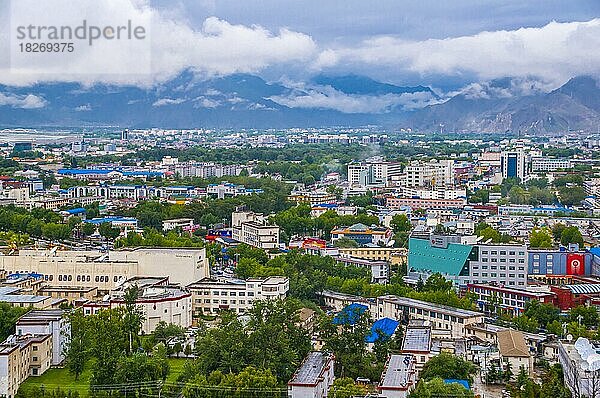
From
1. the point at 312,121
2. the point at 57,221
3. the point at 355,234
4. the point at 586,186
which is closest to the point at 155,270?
the point at 355,234

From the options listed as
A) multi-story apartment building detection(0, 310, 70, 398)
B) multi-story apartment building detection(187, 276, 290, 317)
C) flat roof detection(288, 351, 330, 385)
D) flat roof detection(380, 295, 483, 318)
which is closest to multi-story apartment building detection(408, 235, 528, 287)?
flat roof detection(380, 295, 483, 318)

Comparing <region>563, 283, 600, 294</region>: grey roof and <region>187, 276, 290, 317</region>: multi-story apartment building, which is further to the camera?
<region>563, 283, 600, 294</region>: grey roof

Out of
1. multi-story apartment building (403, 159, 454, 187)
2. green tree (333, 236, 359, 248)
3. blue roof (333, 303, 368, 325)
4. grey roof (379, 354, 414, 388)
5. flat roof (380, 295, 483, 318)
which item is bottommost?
grey roof (379, 354, 414, 388)

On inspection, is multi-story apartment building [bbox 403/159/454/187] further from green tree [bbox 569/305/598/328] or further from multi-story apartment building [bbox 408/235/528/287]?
green tree [bbox 569/305/598/328]

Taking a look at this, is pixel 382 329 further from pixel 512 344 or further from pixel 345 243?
pixel 345 243

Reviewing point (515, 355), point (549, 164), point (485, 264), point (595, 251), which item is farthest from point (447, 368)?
point (549, 164)

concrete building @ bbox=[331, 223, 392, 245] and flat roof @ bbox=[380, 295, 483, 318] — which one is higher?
concrete building @ bbox=[331, 223, 392, 245]
